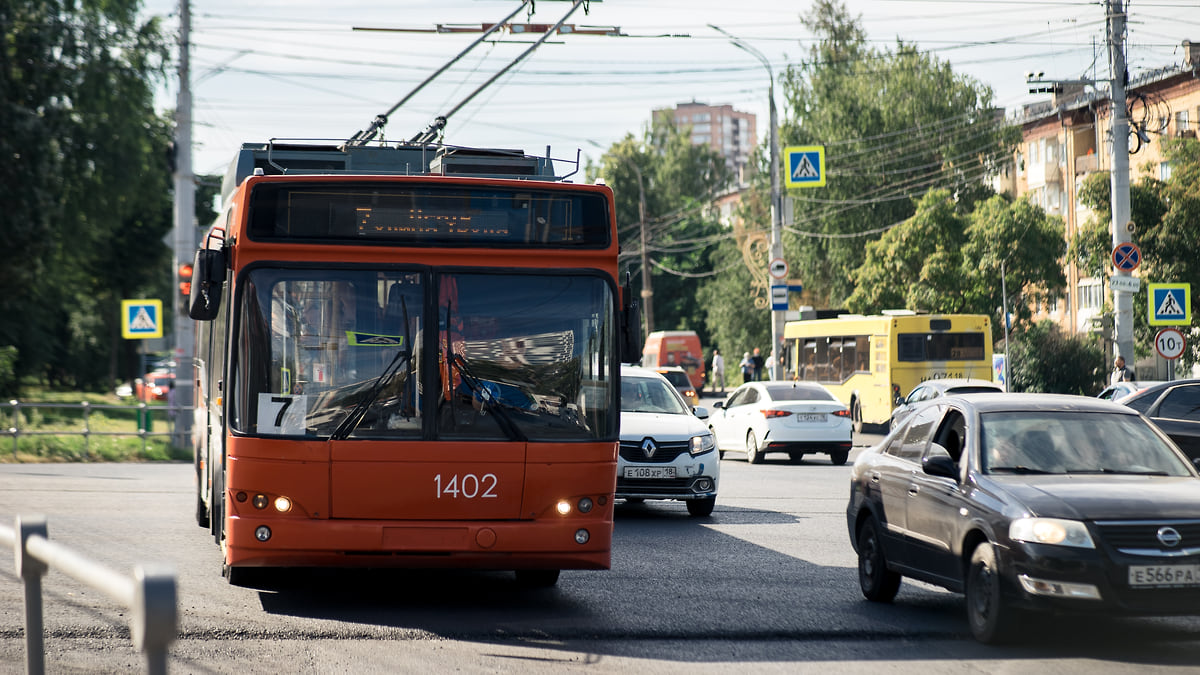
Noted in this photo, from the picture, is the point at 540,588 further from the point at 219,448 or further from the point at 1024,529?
the point at 1024,529

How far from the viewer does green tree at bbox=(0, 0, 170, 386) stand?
40.4 m

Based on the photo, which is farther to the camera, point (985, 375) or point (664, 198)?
point (664, 198)

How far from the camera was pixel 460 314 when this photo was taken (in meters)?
9.58

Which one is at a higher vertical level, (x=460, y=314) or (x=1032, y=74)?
(x=1032, y=74)

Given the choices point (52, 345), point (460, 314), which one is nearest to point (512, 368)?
point (460, 314)

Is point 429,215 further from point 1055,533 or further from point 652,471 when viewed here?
point 652,471

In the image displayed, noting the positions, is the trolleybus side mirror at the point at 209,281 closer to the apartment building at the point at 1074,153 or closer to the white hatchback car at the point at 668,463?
the white hatchback car at the point at 668,463

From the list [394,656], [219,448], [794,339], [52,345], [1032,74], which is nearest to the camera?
[394,656]

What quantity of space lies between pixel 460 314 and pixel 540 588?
8.47 feet

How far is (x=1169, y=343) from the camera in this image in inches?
968

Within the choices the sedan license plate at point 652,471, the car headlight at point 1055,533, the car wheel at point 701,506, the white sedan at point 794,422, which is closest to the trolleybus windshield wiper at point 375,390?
the car headlight at point 1055,533

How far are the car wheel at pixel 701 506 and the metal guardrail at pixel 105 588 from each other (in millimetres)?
11912

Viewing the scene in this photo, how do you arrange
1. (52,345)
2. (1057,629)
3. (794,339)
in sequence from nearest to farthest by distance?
(1057,629)
(794,339)
(52,345)

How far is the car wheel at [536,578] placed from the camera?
11039mm
